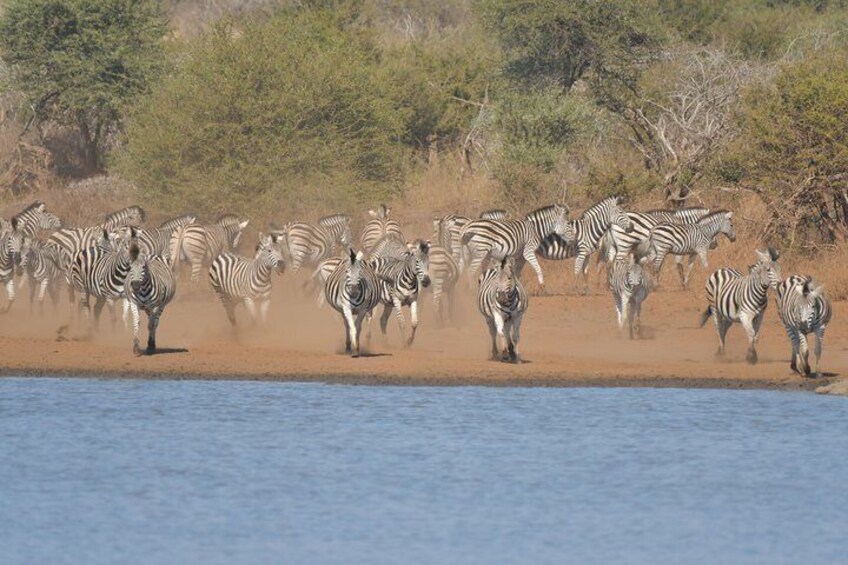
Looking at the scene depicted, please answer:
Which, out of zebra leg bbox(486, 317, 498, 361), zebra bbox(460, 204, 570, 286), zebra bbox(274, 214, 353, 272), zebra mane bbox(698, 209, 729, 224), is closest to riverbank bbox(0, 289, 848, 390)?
zebra leg bbox(486, 317, 498, 361)

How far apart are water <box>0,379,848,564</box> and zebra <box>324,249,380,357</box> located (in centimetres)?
124

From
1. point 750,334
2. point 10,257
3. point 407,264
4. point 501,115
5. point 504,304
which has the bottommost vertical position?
point 750,334

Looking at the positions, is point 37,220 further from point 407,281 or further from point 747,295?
point 747,295

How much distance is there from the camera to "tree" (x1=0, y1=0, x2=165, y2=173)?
3841 cm

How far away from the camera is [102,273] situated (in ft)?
70.3

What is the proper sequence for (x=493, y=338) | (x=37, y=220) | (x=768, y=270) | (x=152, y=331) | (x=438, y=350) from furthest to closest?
1. (x=37, y=220)
2. (x=438, y=350)
3. (x=152, y=331)
4. (x=493, y=338)
5. (x=768, y=270)

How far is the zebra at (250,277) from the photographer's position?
21.5 m

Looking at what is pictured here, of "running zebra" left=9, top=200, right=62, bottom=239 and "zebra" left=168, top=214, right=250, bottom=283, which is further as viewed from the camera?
"running zebra" left=9, top=200, right=62, bottom=239

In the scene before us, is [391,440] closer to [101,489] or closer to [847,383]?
[101,489]

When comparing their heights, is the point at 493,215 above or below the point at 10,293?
above

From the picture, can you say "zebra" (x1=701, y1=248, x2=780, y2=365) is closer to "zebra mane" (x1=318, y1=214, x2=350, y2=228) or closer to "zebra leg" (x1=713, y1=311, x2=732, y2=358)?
"zebra leg" (x1=713, y1=311, x2=732, y2=358)

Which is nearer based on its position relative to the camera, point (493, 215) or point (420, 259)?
point (420, 259)

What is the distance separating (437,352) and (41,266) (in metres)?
7.65

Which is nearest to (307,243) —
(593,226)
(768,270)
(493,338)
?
(593,226)
